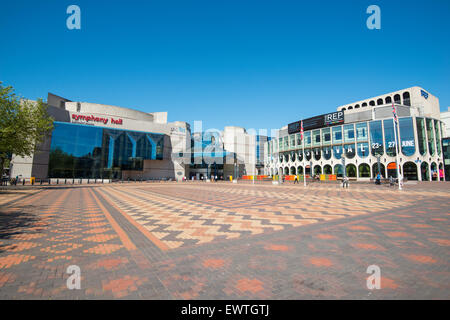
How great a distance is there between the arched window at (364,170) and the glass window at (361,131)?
6.35 meters

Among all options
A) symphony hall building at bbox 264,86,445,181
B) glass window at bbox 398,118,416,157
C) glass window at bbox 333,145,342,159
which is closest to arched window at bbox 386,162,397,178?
symphony hall building at bbox 264,86,445,181

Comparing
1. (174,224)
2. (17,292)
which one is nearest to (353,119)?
(174,224)

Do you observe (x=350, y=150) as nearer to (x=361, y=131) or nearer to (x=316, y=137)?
(x=361, y=131)

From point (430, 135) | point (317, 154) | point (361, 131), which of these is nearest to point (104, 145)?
point (317, 154)

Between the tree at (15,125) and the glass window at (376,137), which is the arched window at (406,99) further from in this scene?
the tree at (15,125)

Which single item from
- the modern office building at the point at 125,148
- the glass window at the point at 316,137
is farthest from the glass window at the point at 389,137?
the modern office building at the point at 125,148

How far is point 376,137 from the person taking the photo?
1820 inches

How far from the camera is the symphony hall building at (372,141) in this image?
4200 centimetres

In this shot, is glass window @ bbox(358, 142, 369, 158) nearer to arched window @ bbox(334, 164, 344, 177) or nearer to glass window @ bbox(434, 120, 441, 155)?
arched window @ bbox(334, 164, 344, 177)

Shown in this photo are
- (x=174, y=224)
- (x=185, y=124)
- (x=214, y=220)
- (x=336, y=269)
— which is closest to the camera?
(x=336, y=269)

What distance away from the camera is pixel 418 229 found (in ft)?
18.5

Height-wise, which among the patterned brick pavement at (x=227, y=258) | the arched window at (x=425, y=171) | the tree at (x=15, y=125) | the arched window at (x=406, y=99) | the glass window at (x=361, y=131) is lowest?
the patterned brick pavement at (x=227, y=258)
